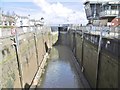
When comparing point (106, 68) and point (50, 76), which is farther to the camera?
point (50, 76)

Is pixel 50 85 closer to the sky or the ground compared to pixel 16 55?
closer to the ground

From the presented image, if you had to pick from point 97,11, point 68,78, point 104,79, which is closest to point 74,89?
point 68,78

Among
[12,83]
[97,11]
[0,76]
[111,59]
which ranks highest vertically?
[97,11]

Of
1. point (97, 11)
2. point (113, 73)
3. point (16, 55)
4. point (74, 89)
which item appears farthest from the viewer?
point (97, 11)

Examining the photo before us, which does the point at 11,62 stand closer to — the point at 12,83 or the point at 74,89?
the point at 12,83

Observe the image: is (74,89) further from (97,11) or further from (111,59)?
(97,11)

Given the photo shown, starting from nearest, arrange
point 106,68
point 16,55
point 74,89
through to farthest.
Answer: point 106,68, point 16,55, point 74,89

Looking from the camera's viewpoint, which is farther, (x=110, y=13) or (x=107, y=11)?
(x=107, y=11)

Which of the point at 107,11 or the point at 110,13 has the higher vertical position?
the point at 107,11

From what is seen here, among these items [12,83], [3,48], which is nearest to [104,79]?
[12,83]

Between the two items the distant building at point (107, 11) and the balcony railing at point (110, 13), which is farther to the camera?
the distant building at point (107, 11)

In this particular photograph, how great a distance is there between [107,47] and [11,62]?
6153mm

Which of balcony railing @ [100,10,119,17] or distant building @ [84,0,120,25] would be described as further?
distant building @ [84,0,120,25]

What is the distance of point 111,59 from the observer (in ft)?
38.4
